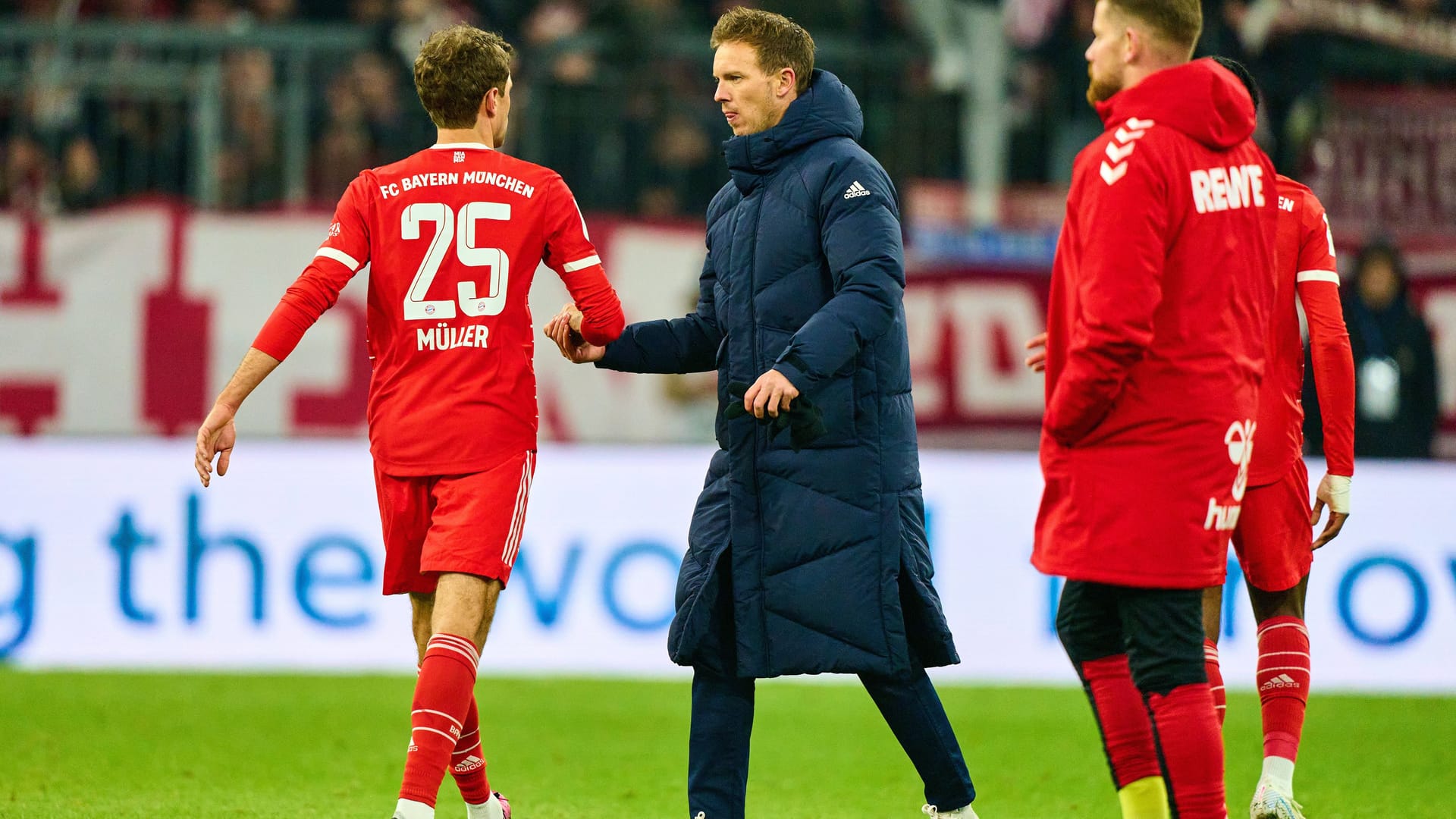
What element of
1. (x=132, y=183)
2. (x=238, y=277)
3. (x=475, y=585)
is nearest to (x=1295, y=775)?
(x=475, y=585)

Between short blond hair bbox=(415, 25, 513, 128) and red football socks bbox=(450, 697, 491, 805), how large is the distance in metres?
1.54

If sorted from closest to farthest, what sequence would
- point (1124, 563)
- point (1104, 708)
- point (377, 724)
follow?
point (1124, 563) → point (1104, 708) → point (377, 724)

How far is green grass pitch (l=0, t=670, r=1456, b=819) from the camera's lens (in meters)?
5.34

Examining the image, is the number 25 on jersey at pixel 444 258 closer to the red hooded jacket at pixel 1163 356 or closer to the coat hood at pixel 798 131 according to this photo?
the coat hood at pixel 798 131

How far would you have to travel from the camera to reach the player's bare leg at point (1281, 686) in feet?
15.4

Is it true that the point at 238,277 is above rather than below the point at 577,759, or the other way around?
above

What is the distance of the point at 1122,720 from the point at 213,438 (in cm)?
227

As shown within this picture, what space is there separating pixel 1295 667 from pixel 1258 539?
414mm

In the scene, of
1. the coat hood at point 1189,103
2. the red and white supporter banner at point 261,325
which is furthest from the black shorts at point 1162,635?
the red and white supporter banner at point 261,325

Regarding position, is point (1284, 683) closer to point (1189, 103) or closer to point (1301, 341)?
point (1301, 341)

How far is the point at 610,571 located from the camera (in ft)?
26.9

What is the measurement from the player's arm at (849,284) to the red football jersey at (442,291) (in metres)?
0.73

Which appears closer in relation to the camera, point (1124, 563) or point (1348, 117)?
point (1124, 563)

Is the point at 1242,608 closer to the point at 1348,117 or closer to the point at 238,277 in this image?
the point at 1348,117
